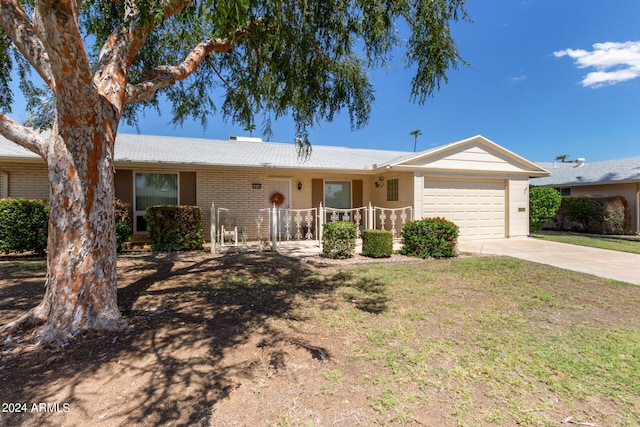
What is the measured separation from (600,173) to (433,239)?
15.2 metres

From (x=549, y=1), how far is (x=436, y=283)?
22.8 ft

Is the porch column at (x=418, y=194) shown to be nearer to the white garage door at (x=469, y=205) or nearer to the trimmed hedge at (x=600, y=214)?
the white garage door at (x=469, y=205)

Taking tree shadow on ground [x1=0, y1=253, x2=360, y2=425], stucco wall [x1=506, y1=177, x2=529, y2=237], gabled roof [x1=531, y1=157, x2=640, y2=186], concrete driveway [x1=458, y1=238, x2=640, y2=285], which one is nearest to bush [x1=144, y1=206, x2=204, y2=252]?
tree shadow on ground [x1=0, y1=253, x2=360, y2=425]

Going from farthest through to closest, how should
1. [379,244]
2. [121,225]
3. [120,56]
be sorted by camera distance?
[121,225] → [379,244] → [120,56]

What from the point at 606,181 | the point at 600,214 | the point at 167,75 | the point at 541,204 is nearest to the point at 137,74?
the point at 167,75

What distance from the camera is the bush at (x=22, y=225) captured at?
7.64 metres

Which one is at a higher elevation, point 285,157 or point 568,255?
point 285,157

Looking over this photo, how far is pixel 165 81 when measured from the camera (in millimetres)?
4641

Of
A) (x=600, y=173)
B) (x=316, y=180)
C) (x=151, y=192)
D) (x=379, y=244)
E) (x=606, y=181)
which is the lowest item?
(x=379, y=244)

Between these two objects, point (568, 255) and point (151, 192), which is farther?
point (151, 192)

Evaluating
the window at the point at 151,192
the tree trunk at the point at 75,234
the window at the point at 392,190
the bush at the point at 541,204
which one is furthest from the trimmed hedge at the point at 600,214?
the tree trunk at the point at 75,234

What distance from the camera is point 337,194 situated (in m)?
12.9

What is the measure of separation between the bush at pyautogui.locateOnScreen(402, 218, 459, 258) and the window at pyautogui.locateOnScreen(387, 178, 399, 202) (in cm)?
316

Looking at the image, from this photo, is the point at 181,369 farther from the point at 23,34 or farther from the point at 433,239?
the point at 433,239
